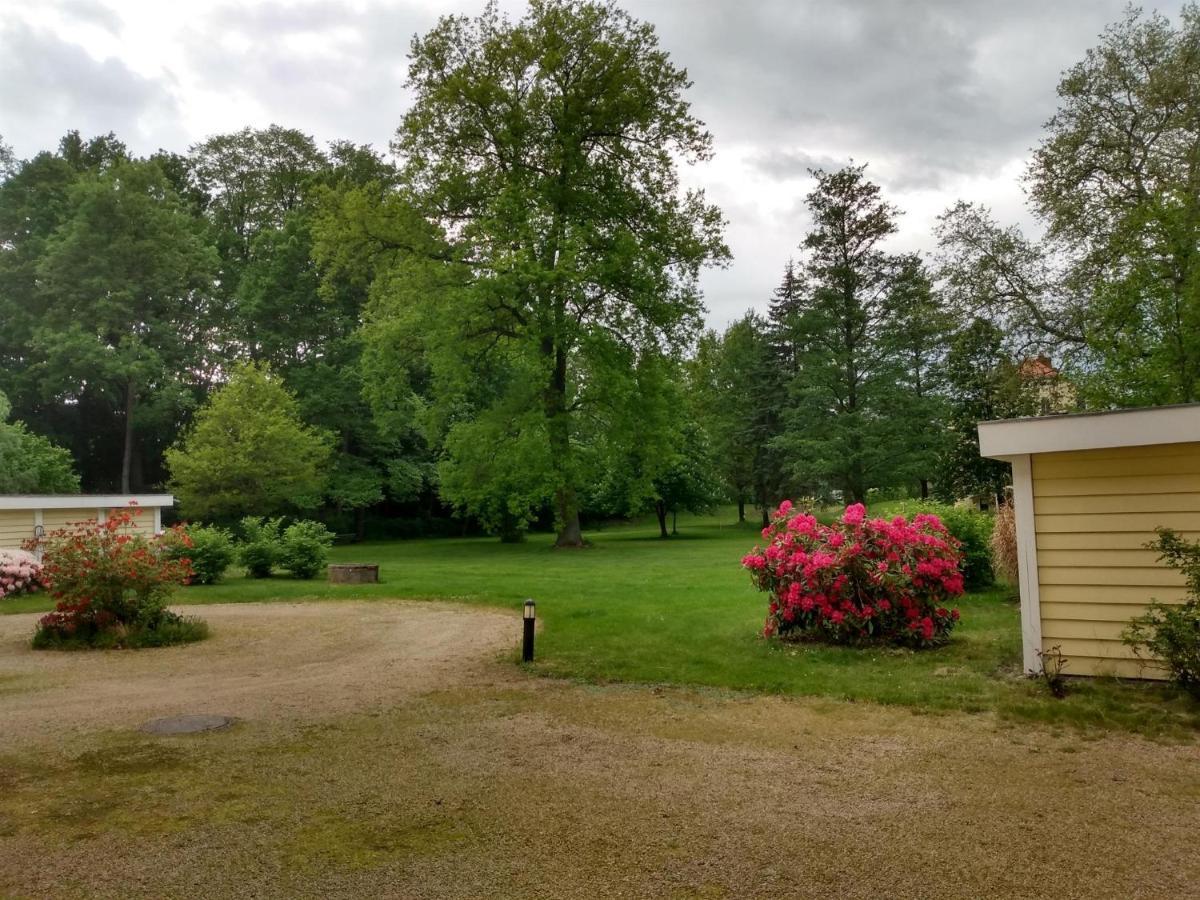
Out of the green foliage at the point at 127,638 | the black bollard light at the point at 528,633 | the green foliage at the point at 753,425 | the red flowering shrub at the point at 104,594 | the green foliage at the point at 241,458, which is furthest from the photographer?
the green foliage at the point at 753,425

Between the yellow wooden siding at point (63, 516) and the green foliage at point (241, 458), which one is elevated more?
the green foliage at point (241, 458)

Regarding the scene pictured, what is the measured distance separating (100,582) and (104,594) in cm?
16

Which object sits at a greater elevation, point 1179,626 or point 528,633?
point 1179,626

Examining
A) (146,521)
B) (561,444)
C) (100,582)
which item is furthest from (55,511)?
(561,444)

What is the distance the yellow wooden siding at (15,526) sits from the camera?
54.4ft

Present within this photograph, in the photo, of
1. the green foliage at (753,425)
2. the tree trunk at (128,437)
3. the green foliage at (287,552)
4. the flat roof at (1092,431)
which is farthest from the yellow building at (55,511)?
the green foliage at (753,425)

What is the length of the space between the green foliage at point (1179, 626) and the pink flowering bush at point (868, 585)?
91.1 inches

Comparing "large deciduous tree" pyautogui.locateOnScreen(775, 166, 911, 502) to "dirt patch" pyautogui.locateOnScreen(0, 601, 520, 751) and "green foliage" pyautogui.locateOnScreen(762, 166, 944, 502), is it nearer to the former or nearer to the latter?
"green foliage" pyautogui.locateOnScreen(762, 166, 944, 502)

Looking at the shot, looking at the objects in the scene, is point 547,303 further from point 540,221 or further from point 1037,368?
point 1037,368

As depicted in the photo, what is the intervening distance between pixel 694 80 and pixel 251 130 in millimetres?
22253

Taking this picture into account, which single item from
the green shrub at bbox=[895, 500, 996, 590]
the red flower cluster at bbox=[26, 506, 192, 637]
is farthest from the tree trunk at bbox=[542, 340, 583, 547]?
the red flower cluster at bbox=[26, 506, 192, 637]

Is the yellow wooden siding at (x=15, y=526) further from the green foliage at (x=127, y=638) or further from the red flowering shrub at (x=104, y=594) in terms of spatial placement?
the green foliage at (x=127, y=638)

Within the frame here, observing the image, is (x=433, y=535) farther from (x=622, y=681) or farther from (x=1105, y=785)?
(x=1105, y=785)

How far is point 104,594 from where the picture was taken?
1012 cm
